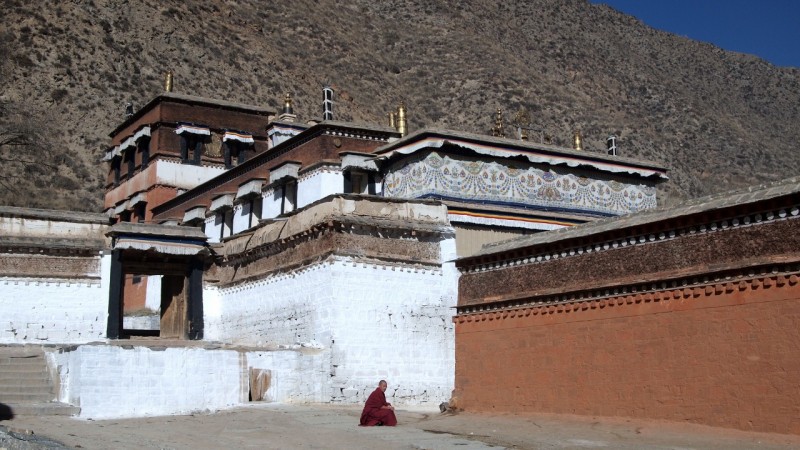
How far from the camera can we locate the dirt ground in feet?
47.1

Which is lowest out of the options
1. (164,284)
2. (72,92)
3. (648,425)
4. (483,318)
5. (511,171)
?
(648,425)

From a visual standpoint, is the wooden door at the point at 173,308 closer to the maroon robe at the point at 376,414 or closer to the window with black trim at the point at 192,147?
the maroon robe at the point at 376,414

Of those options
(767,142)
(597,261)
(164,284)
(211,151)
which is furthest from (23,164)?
(767,142)

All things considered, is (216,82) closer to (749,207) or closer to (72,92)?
(72,92)

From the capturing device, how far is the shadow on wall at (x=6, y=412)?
1718 cm

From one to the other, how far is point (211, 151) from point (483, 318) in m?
19.9

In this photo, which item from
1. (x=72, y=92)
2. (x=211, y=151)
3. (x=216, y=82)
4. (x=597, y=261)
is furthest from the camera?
(x=216, y=82)

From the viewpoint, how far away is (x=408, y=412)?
20094mm

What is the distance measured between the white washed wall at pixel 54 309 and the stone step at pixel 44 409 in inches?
249

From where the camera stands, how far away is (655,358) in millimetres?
16328

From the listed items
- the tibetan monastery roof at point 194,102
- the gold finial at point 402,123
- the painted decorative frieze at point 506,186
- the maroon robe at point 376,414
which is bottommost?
the maroon robe at point 376,414

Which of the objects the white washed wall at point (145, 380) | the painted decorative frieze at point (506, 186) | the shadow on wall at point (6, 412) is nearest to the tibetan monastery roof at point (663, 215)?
the painted decorative frieze at point (506, 186)

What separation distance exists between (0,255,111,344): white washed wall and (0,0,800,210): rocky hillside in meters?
23.1

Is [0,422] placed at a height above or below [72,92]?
below
